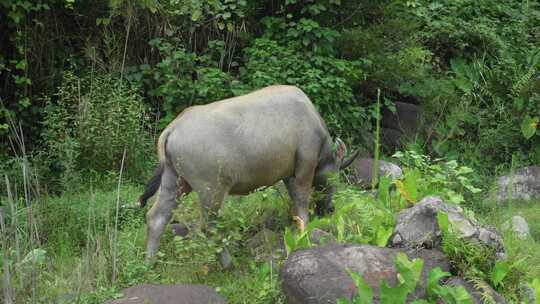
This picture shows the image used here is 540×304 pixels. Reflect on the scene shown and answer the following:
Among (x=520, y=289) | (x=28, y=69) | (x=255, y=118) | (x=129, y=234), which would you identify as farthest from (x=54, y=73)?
(x=520, y=289)

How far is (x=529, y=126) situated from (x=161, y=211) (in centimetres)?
595

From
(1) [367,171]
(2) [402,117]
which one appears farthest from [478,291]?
(2) [402,117]

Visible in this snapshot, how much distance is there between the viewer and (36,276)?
5418 mm

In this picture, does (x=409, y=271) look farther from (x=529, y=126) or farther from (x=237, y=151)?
(x=529, y=126)

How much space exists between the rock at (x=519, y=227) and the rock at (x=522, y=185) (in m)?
1.13

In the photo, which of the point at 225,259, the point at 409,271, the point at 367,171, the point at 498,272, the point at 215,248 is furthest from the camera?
the point at 367,171

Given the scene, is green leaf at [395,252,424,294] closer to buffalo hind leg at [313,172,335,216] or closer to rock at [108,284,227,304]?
rock at [108,284,227,304]

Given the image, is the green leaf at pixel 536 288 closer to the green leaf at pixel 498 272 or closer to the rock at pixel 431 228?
the green leaf at pixel 498 272

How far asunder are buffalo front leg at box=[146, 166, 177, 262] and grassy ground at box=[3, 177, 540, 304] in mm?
125

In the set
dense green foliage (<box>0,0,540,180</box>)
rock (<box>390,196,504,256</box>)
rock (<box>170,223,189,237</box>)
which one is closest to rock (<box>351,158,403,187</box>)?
dense green foliage (<box>0,0,540,180</box>)

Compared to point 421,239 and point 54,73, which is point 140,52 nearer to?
point 54,73

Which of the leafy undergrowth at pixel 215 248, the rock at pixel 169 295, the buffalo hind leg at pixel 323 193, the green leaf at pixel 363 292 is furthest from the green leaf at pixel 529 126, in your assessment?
the rock at pixel 169 295

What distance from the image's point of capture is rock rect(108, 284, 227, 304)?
17.0 ft

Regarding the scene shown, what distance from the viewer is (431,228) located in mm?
5730
